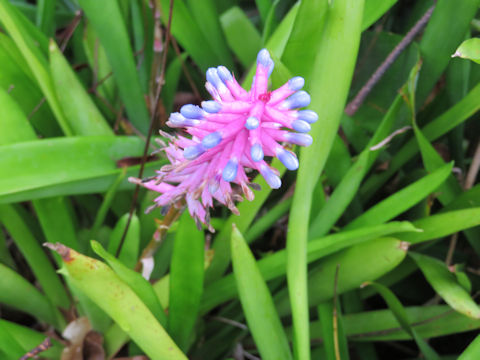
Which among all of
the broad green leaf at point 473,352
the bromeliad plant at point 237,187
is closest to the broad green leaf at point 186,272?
the bromeliad plant at point 237,187

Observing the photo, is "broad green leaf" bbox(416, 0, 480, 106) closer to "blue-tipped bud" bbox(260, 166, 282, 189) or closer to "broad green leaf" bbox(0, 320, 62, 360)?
"blue-tipped bud" bbox(260, 166, 282, 189)

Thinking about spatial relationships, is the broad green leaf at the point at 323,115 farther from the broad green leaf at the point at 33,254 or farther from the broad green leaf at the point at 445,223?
the broad green leaf at the point at 33,254

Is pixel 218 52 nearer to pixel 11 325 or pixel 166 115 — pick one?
pixel 166 115

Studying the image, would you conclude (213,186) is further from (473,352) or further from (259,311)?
(473,352)

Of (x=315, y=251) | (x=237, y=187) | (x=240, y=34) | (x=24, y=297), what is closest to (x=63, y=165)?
(x=24, y=297)

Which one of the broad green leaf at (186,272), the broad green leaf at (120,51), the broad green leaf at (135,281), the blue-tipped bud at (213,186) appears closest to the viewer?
the blue-tipped bud at (213,186)

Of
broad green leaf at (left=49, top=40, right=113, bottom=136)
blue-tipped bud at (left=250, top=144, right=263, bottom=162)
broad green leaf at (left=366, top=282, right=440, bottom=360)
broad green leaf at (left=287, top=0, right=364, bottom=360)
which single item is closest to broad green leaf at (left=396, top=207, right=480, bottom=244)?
broad green leaf at (left=366, top=282, right=440, bottom=360)

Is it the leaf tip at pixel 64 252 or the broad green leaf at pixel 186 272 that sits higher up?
the leaf tip at pixel 64 252
